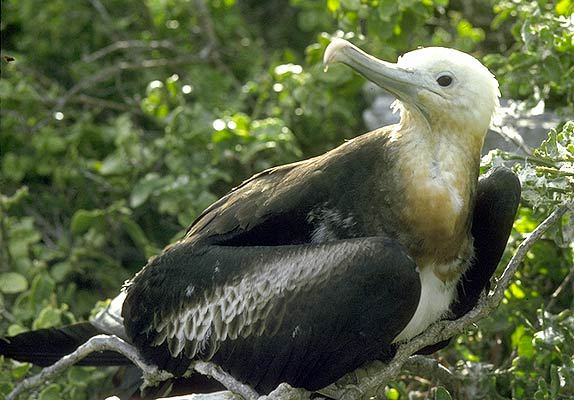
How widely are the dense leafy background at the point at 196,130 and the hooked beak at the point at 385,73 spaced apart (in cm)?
44

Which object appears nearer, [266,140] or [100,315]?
[100,315]

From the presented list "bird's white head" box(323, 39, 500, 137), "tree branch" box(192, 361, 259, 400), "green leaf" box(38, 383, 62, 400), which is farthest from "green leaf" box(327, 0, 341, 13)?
"green leaf" box(38, 383, 62, 400)

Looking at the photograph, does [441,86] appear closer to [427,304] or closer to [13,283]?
[427,304]

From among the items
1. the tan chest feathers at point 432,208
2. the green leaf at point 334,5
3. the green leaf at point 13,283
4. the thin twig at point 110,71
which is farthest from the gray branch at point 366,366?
the thin twig at point 110,71

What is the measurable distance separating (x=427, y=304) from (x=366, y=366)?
29 centimetres

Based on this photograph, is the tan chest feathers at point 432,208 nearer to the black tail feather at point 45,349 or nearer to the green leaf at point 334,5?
the black tail feather at point 45,349

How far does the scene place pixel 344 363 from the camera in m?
3.43

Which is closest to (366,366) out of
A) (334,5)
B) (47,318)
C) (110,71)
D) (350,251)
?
(350,251)

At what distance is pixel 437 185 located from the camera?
3561 millimetres

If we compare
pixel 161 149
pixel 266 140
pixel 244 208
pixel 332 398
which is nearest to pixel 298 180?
pixel 244 208

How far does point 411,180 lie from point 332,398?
739 millimetres

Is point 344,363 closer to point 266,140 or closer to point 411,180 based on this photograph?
point 411,180

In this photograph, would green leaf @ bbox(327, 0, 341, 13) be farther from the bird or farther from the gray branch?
the gray branch

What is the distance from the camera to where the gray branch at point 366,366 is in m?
3.37
